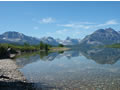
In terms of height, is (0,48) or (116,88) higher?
(116,88)

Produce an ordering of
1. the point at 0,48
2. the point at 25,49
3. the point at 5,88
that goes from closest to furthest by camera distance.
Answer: the point at 5,88 → the point at 0,48 → the point at 25,49

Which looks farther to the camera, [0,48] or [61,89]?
[0,48]

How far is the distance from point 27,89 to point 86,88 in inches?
325

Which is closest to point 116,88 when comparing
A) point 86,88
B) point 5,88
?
point 86,88

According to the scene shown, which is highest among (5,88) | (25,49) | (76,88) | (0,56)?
(5,88)

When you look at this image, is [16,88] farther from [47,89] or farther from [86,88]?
[86,88]

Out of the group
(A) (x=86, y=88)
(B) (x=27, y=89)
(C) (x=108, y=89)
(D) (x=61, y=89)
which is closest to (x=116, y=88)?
(C) (x=108, y=89)

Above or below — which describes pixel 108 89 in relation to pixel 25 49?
above

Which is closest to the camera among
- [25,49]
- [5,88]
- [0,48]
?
[5,88]

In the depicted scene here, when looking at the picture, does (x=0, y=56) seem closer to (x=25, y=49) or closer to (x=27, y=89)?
(x=27, y=89)

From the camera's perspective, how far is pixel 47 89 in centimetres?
2028

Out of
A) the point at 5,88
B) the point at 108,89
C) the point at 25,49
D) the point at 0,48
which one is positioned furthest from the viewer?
the point at 25,49

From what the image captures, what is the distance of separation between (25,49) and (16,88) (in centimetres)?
16509

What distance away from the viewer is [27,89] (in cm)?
1941
